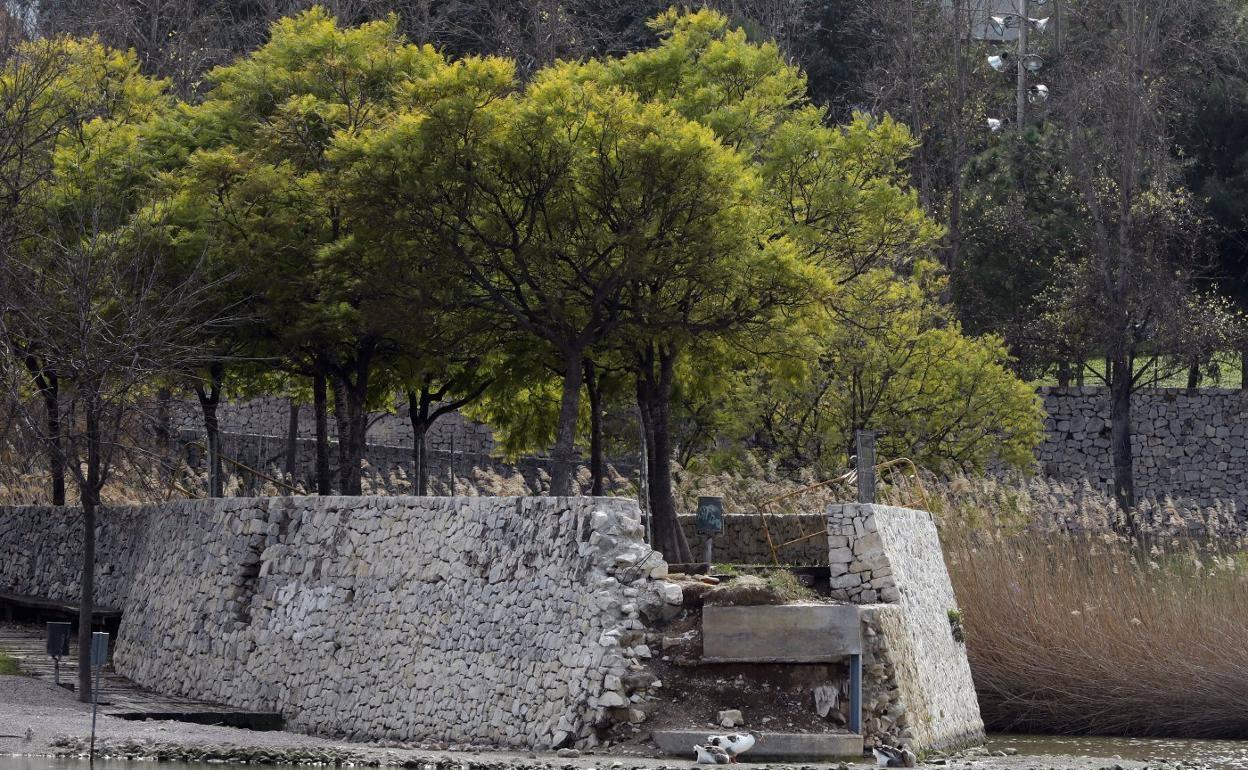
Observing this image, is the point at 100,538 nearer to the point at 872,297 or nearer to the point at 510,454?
the point at 510,454

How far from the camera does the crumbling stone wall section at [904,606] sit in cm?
2058

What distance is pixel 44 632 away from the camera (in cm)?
3152

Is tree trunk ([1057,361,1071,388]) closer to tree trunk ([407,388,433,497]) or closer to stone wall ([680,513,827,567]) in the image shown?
tree trunk ([407,388,433,497])

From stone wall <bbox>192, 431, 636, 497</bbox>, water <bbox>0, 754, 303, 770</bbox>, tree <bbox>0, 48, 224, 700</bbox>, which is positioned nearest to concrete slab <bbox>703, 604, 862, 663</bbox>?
water <bbox>0, 754, 303, 770</bbox>

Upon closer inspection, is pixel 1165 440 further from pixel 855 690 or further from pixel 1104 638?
pixel 855 690

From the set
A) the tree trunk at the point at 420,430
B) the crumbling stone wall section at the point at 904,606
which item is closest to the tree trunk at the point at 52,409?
the tree trunk at the point at 420,430

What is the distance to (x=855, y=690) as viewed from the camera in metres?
19.5

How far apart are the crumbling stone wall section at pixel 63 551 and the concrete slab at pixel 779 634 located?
12.9m

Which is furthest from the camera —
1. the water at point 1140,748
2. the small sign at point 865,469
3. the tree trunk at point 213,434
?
the tree trunk at point 213,434

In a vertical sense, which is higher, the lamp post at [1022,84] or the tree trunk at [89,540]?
the lamp post at [1022,84]

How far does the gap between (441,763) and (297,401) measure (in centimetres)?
1919

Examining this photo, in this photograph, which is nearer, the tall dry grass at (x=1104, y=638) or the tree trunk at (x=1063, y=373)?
the tall dry grass at (x=1104, y=638)

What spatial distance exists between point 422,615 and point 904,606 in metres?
5.56

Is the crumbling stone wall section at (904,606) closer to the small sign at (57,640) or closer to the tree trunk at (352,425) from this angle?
the small sign at (57,640)
